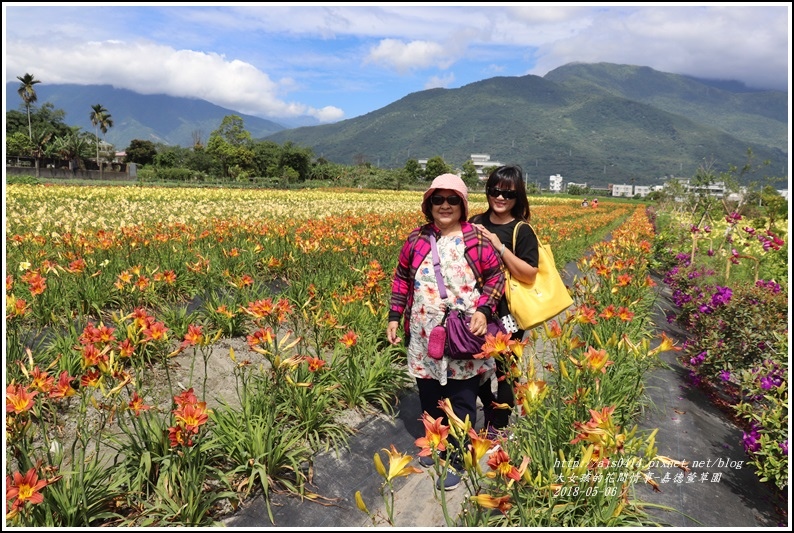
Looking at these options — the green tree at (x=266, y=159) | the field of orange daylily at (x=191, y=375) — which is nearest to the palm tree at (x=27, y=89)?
the green tree at (x=266, y=159)

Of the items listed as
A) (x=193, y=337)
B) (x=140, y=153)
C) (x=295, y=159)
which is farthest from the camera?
(x=140, y=153)

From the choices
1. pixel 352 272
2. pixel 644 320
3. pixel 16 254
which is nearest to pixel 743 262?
pixel 644 320

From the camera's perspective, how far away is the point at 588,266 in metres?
4.34

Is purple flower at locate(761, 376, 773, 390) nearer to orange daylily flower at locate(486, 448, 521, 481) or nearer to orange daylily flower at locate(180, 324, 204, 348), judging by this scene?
orange daylily flower at locate(486, 448, 521, 481)

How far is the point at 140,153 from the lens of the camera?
69062 millimetres

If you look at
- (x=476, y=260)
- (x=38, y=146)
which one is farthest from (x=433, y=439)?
(x=38, y=146)

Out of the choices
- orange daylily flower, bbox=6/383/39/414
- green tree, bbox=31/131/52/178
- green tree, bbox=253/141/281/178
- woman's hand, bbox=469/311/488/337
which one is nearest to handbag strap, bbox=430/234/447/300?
woman's hand, bbox=469/311/488/337

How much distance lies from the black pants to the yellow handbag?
0.48 m

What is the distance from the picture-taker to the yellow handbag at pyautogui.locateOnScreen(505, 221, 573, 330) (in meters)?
2.79

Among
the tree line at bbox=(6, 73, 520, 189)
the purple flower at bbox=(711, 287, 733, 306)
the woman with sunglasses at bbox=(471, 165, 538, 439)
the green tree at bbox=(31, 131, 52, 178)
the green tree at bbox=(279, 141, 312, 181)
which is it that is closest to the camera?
the woman with sunglasses at bbox=(471, 165, 538, 439)

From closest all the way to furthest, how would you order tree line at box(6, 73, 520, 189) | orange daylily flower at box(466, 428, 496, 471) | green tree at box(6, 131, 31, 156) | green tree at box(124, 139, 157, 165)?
orange daylily flower at box(466, 428, 496, 471), tree line at box(6, 73, 520, 189), green tree at box(6, 131, 31, 156), green tree at box(124, 139, 157, 165)

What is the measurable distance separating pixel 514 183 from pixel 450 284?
2.52ft

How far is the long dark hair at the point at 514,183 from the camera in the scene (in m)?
2.79

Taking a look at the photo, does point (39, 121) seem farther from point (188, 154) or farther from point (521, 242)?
point (521, 242)
